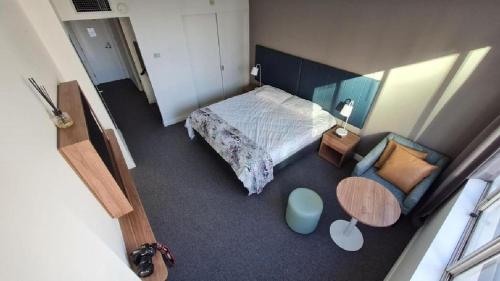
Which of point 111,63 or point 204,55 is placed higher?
point 204,55

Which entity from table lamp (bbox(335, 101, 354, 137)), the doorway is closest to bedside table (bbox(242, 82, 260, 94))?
the doorway

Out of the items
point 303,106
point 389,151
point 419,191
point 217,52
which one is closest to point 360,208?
point 419,191

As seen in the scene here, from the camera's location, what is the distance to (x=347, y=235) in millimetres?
2330

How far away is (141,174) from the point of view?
3111 millimetres

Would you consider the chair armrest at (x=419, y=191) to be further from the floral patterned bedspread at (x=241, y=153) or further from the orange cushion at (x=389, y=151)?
the floral patterned bedspread at (x=241, y=153)

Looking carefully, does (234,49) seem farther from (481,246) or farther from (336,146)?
(481,246)

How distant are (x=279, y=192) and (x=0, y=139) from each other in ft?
8.59

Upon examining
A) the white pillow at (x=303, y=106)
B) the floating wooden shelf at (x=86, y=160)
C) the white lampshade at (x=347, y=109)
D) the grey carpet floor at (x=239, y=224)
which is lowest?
the grey carpet floor at (x=239, y=224)

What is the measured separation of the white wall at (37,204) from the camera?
500mm

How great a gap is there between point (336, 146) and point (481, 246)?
1.87 meters

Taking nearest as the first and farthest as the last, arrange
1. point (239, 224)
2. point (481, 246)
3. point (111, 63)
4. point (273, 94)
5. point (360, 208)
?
point (481, 246) → point (360, 208) → point (239, 224) → point (273, 94) → point (111, 63)

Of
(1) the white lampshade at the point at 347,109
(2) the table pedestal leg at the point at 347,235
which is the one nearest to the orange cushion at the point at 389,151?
(1) the white lampshade at the point at 347,109

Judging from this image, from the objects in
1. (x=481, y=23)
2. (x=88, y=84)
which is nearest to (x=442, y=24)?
(x=481, y=23)

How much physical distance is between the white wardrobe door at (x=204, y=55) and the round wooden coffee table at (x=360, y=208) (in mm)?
3248
